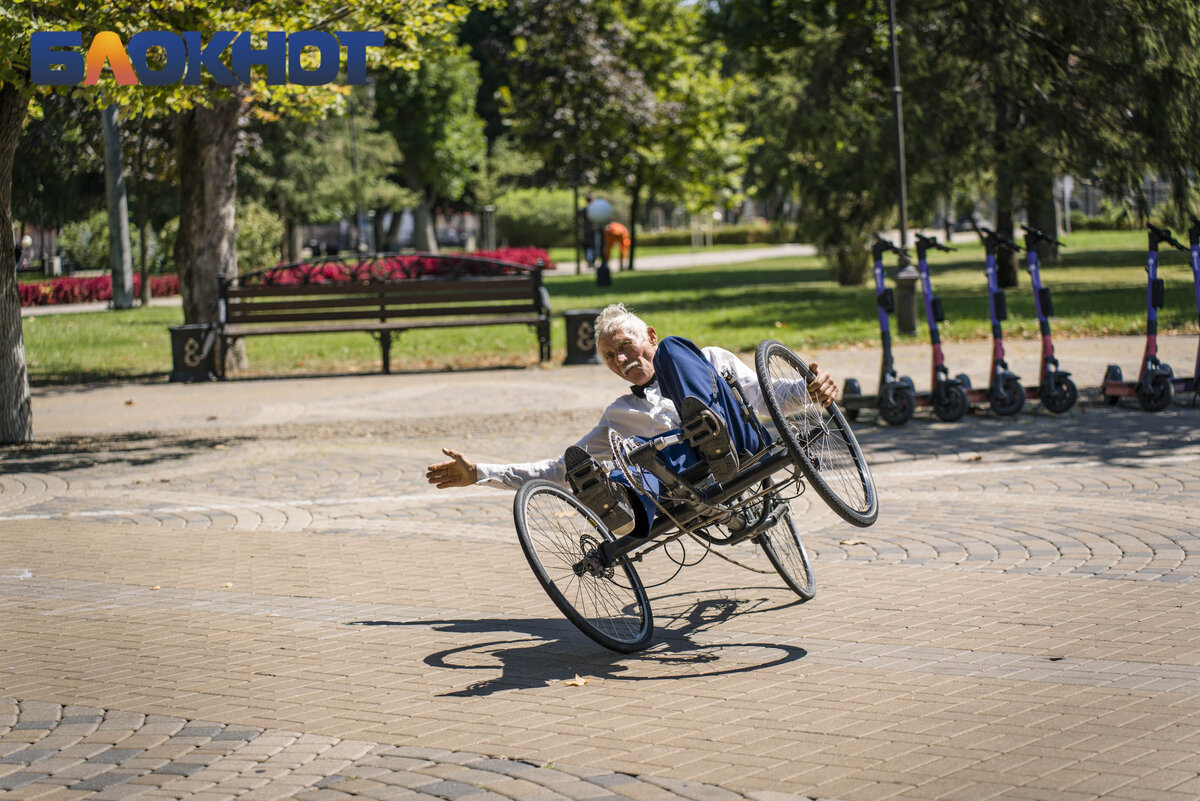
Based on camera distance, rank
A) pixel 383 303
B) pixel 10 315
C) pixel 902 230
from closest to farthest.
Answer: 1. pixel 10 315
2. pixel 902 230
3. pixel 383 303

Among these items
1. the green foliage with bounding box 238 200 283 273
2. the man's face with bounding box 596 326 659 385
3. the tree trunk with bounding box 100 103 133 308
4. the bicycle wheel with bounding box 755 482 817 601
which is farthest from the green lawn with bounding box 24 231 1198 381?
the man's face with bounding box 596 326 659 385

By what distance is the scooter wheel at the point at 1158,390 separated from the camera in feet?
A: 36.5

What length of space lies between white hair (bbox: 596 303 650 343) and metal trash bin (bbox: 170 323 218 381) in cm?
1196

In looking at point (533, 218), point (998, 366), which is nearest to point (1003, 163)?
point (998, 366)

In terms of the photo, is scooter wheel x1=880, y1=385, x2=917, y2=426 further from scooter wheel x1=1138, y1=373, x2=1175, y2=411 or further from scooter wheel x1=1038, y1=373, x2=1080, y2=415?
scooter wheel x1=1138, y1=373, x2=1175, y2=411

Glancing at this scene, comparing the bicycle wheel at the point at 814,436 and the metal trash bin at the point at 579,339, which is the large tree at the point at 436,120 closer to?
the metal trash bin at the point at 579,339

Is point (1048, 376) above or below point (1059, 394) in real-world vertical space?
above

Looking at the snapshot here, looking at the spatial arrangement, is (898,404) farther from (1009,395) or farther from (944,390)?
(1009,395)

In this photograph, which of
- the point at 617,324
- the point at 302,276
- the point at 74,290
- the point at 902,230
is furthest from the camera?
the point at 74,290

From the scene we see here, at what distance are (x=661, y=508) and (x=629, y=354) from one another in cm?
65

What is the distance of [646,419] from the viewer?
537 cm

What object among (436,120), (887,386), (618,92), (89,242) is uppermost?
(436,120)

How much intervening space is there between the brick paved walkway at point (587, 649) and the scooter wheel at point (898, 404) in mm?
1131

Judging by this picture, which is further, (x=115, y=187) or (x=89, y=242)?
(x=89, y=242)
